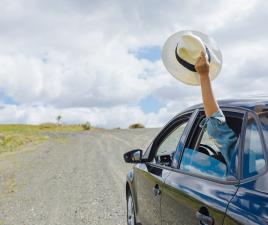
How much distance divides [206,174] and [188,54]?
2.63 ft

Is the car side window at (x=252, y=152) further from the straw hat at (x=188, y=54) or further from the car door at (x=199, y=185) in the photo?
the straw hat at (x=188, y=54)

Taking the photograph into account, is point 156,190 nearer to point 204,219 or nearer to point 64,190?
point 204,219

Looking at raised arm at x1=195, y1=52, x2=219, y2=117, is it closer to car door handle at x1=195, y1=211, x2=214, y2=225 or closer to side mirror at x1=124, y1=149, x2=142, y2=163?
car door handle at x1=195, y1=211, x2=214, y2=225

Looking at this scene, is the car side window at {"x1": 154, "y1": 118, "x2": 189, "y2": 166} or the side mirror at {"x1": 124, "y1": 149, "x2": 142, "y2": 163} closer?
the car side window at {"x1": 154, "y1": 118, "x2": 189, "y2": 166}

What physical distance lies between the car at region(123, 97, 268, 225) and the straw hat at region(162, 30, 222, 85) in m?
0.28

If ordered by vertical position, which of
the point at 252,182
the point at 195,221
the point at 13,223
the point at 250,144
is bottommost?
the point at 13,223

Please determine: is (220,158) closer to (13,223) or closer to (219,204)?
(219,204)

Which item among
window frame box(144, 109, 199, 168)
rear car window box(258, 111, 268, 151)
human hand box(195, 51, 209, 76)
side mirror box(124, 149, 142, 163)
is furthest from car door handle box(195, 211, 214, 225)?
side mirror box(124, 149, 142, 163)

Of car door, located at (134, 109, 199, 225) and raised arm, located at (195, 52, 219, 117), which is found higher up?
raised arm, located at (195, 52, 219, 117)

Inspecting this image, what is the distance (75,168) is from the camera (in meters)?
15.9

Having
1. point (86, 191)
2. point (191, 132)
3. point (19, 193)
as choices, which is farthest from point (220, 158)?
point (19, 193)

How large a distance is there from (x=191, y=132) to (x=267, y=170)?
59.3 inches

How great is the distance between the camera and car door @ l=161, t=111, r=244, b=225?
3.13m

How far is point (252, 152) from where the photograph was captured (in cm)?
309
